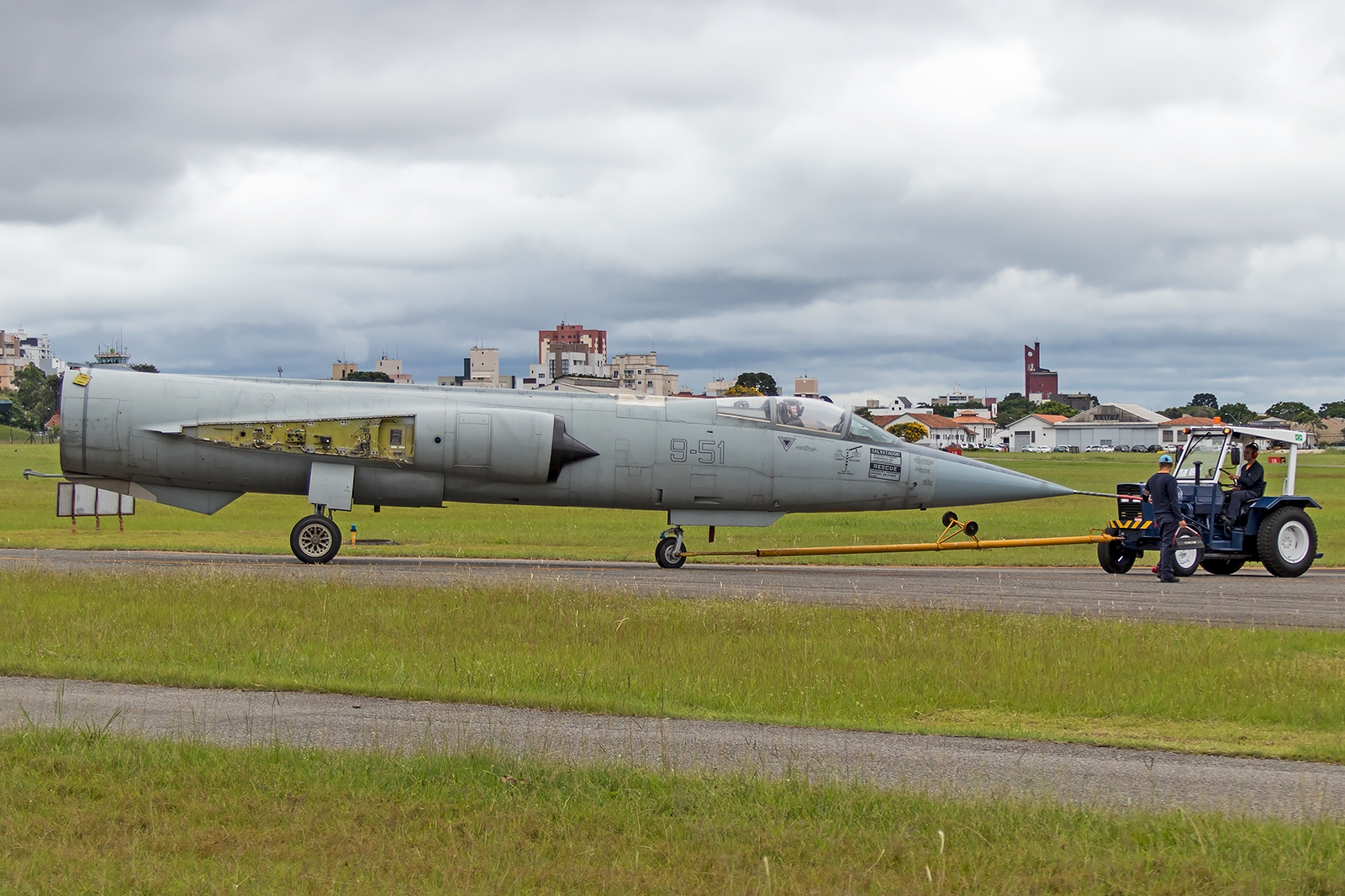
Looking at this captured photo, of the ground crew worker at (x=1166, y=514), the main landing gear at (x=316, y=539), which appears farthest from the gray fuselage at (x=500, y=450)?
the ground crew worker at (x=1166, y=514)

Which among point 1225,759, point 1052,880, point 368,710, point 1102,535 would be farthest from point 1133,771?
point 1102,535

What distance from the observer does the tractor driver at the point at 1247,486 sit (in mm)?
22688

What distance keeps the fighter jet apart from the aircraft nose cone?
4 cm

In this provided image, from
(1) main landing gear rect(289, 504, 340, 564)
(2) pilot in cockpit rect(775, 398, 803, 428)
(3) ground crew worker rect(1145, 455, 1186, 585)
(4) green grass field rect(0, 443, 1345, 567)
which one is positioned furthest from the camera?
(4) green grass field rect(0, 443, 1345, 567)

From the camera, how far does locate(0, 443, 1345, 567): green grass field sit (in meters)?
29.1

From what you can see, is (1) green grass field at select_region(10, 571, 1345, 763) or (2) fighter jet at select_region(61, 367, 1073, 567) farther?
(2) fighter jet at select_region(61, 367, 1073, 567)

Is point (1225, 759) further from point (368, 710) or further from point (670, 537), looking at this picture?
point (670, 537)

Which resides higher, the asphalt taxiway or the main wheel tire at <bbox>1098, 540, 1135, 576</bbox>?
the main wheel tire at <bbox>1098, 540, 1135, 576</bbox>

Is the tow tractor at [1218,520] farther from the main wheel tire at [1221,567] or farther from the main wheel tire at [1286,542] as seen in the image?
the main wheel tire at [1221,567]

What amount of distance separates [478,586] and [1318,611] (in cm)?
1286

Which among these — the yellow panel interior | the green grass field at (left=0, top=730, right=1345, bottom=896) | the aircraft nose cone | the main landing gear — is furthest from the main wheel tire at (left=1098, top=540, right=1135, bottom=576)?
the green grass field at (left=0, top=730, right=1345, bottom=896)

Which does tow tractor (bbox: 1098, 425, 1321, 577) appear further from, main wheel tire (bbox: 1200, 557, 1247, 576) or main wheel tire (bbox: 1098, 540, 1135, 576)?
main wheel tire (bbox: 1200, 557, 1247, 576)

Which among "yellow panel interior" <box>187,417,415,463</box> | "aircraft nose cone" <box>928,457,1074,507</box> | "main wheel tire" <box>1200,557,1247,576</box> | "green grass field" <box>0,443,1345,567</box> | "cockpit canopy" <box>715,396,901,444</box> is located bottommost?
"green grass field" <box>0,443,1345,567</box>

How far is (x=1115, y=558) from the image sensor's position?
78.6 feet
